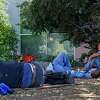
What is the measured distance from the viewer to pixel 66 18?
18.6 meters

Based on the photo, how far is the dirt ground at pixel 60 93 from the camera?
36.5 ft

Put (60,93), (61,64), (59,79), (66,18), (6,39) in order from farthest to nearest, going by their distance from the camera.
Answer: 1. (6,39)
2. (66,18)
3. (61,64)
4. (59,79)
5. (60,93)

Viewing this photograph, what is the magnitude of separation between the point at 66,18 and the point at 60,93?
23.6 ft

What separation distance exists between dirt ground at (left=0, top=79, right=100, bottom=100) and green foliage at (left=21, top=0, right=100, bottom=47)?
120 inches

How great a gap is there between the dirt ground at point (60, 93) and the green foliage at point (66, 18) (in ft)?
10.00

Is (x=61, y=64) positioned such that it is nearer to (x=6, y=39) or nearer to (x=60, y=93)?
(x=60, y=93)

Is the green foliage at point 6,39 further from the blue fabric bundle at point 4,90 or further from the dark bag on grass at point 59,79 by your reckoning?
the blue fabric bundle at point 4,90

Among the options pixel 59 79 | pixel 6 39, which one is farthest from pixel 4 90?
pixel 6 39

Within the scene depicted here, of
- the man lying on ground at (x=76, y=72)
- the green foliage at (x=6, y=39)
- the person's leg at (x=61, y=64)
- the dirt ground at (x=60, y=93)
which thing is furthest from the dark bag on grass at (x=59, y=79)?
the green foliage at (x=6, y=39)

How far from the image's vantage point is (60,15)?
1802cm

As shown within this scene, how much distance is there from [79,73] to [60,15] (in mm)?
2605

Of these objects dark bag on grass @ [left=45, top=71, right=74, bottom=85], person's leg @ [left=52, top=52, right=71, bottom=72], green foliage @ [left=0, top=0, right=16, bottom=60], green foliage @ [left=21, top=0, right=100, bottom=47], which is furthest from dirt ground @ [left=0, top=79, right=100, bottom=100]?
green foliage @ [left=0, top=0, right=16, bottom=60]

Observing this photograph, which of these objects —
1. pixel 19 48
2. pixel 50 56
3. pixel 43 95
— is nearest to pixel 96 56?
pixel 43 95

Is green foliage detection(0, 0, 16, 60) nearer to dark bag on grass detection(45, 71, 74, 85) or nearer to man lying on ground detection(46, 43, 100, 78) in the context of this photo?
man lying on ground detection(46, 43, 100, 78)
